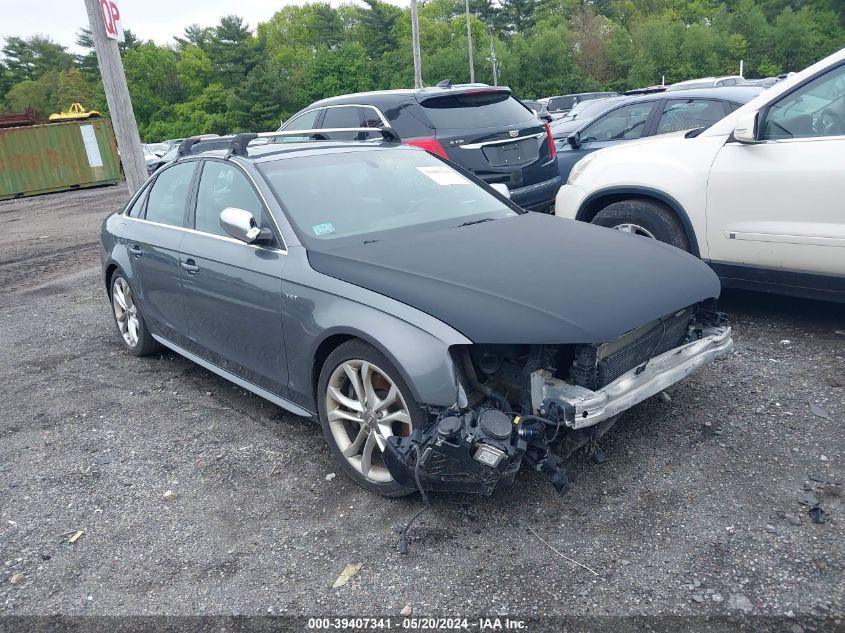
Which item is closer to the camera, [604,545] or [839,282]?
[604,545]

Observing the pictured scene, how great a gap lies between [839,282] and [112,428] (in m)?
4.53

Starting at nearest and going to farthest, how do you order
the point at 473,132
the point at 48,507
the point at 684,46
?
the point at 48,507, the point at 473,132, the point at 684,46

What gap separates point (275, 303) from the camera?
3.64 metres

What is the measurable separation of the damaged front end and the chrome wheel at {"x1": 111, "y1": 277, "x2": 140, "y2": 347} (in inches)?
130

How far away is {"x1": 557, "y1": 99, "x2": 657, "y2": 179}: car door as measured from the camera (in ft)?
26.7

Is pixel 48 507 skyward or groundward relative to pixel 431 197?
groundward

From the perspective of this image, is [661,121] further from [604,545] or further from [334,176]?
[604,545]

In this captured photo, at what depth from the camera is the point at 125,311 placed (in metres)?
5.61

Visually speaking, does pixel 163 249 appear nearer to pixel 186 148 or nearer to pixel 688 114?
pixel 186 148

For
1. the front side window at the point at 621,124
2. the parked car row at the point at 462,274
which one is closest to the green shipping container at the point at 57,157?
the parked car row at the point at 462,274

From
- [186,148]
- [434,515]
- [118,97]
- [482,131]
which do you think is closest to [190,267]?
[186,148]

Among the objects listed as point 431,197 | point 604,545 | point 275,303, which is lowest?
point 604,545

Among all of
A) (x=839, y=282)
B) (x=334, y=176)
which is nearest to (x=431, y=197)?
(x=334, y=176)

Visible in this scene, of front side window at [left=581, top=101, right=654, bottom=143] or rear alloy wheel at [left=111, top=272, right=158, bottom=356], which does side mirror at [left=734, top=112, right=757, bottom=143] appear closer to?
front side window at [left=581, top=101, right=654, bottom=143]
